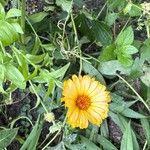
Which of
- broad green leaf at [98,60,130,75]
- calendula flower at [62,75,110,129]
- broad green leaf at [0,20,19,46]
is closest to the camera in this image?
broad green leaf at [0,20,19,46]

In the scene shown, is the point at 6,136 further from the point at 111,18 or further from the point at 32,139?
the point at 111,18

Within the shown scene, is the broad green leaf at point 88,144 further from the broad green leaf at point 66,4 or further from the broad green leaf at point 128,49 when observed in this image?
the broad green leaf at point 66,4

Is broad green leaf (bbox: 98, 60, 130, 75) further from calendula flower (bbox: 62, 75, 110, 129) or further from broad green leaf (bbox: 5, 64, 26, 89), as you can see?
broad green leaf (bbox: 5, 64, 26, 89)

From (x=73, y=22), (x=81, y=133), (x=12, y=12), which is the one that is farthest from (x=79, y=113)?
(x=12, y=12)

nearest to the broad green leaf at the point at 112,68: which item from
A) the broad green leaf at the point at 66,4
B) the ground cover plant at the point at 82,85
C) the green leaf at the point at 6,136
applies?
the ground cover plant at the point at 82,85

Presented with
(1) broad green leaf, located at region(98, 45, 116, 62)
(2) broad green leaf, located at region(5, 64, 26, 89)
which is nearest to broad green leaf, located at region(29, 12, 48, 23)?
(1) broad green leaf, located at region(98, 45, 116, 62)

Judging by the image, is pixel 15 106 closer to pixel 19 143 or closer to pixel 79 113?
pixel 19 143
